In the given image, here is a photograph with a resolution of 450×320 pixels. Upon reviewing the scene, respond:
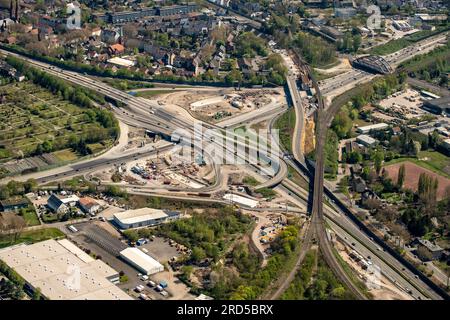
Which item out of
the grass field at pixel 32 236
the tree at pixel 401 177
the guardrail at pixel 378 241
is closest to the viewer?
the guardrail at pixel 378 241

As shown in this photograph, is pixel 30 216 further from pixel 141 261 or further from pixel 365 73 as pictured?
pixel 365 73

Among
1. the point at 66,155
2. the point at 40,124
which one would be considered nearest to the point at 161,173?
the point at 66,155

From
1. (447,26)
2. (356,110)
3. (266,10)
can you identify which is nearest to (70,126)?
(356,110)

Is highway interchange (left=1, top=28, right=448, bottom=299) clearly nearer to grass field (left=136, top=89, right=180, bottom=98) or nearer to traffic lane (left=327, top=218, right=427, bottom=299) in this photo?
traffic lane (left=327, top=218, right=427, bottom=299)

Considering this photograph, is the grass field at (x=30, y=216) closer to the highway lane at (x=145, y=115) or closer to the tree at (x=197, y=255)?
the tree at (x=197, y=255)

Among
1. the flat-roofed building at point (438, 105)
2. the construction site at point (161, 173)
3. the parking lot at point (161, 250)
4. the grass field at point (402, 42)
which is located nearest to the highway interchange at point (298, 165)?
the construction site at point (161, 173)

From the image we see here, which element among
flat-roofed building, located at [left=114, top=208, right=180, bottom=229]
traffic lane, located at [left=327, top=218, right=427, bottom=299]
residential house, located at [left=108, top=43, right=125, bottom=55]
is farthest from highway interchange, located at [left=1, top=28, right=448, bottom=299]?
residential house, located at [left=108, top=43, right=125, bottom=55]

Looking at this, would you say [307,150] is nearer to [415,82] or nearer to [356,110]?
[356,110]
